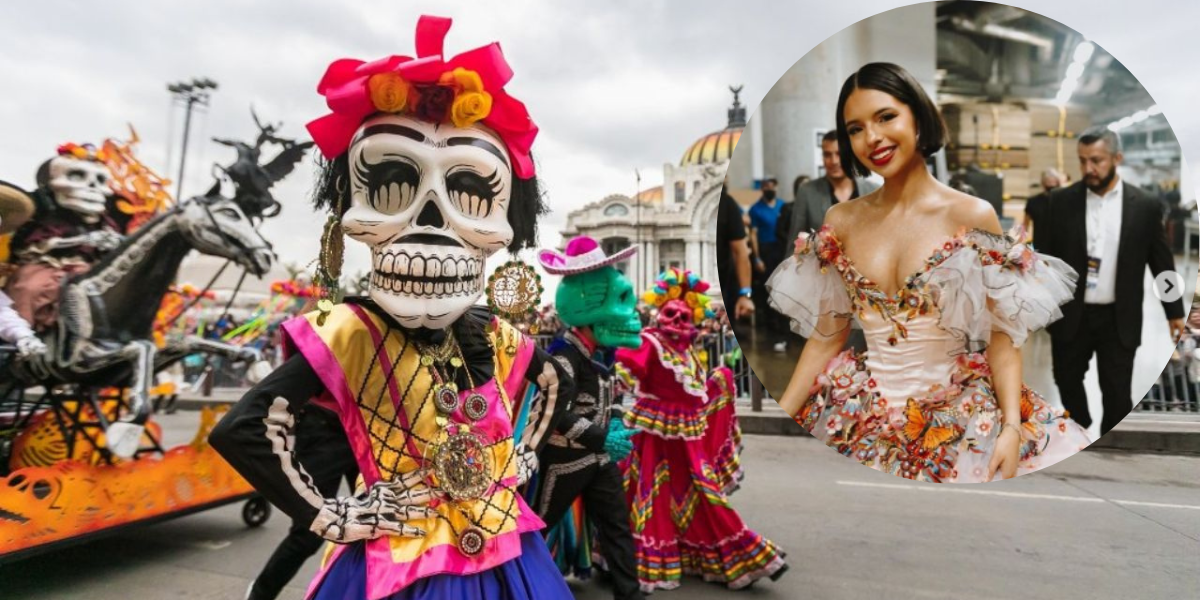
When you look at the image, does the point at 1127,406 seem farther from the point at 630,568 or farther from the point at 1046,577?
the point at 1046,577

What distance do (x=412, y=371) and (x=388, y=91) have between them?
719mm

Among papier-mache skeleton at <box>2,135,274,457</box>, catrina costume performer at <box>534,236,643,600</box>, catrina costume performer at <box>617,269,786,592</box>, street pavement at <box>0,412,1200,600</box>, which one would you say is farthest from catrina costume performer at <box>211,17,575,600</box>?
papier-mache skeleton at <box>2,135,274,457</box>

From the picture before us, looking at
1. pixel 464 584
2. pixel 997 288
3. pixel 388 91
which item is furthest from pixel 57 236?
pixel 997 288

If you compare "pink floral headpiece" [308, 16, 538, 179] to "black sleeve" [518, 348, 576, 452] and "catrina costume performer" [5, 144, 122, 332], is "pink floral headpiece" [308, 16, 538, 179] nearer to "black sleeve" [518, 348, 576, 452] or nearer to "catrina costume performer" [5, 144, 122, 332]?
"black sleeve" [518, 348, 576, 452]

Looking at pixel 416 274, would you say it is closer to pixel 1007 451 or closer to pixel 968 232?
pixel 968 232

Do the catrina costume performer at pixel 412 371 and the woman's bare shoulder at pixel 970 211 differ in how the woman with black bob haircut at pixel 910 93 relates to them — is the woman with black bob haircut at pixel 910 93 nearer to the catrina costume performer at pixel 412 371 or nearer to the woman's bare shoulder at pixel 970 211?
the woman's bare shoulder at pixel 970 211

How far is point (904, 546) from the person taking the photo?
4363 mm

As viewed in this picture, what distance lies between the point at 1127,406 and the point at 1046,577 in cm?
268

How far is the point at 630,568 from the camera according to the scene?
3.17 metres

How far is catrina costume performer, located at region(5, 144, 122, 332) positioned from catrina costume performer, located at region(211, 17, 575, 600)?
3.10 meters

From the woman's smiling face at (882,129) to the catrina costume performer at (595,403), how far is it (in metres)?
1.58

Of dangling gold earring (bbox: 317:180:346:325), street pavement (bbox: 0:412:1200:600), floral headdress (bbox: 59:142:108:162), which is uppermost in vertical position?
floral headdress (bbox: 59:142:108:162)

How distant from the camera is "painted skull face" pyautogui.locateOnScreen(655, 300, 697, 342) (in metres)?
3.91

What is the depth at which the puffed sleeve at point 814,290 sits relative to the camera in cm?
199
